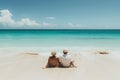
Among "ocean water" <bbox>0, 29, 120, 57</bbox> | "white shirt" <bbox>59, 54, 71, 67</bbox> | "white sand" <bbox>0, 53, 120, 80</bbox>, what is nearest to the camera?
"white sand" <bbox>0, 53, 120, 80</bbox>

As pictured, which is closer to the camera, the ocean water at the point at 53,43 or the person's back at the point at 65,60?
the person's back at the point at 65,60

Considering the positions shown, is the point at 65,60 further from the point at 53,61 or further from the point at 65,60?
the point at 53,61

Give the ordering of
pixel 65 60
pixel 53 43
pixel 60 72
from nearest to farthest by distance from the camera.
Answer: pixel 60 72, pixel 65 60, pixel 53 43

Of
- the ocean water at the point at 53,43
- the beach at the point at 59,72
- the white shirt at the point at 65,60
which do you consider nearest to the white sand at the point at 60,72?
the beach at the point at 59,72

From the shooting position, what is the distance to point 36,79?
7.29m

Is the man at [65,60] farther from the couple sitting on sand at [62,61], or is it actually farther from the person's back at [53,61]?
the person's back at [53,61]

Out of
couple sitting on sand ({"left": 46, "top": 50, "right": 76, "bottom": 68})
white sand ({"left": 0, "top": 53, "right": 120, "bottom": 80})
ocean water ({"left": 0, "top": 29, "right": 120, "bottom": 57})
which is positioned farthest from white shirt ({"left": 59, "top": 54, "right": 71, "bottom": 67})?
ocean water ({"left": 0, "top": 29, "right": 120, "bottom": 57})

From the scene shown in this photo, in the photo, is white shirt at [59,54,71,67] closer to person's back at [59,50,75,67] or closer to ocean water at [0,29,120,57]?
person's back at [59,50,75,67]

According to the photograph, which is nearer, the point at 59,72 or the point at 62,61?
the point at 59,72

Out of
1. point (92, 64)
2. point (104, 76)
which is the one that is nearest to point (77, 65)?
point (92, 64)

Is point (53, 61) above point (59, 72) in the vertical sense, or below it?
above

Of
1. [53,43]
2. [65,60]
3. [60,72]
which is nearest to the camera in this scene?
[60,72]

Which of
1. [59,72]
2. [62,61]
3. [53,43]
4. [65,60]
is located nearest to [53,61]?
[62,61]

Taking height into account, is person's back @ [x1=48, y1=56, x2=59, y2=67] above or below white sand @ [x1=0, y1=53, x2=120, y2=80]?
above
